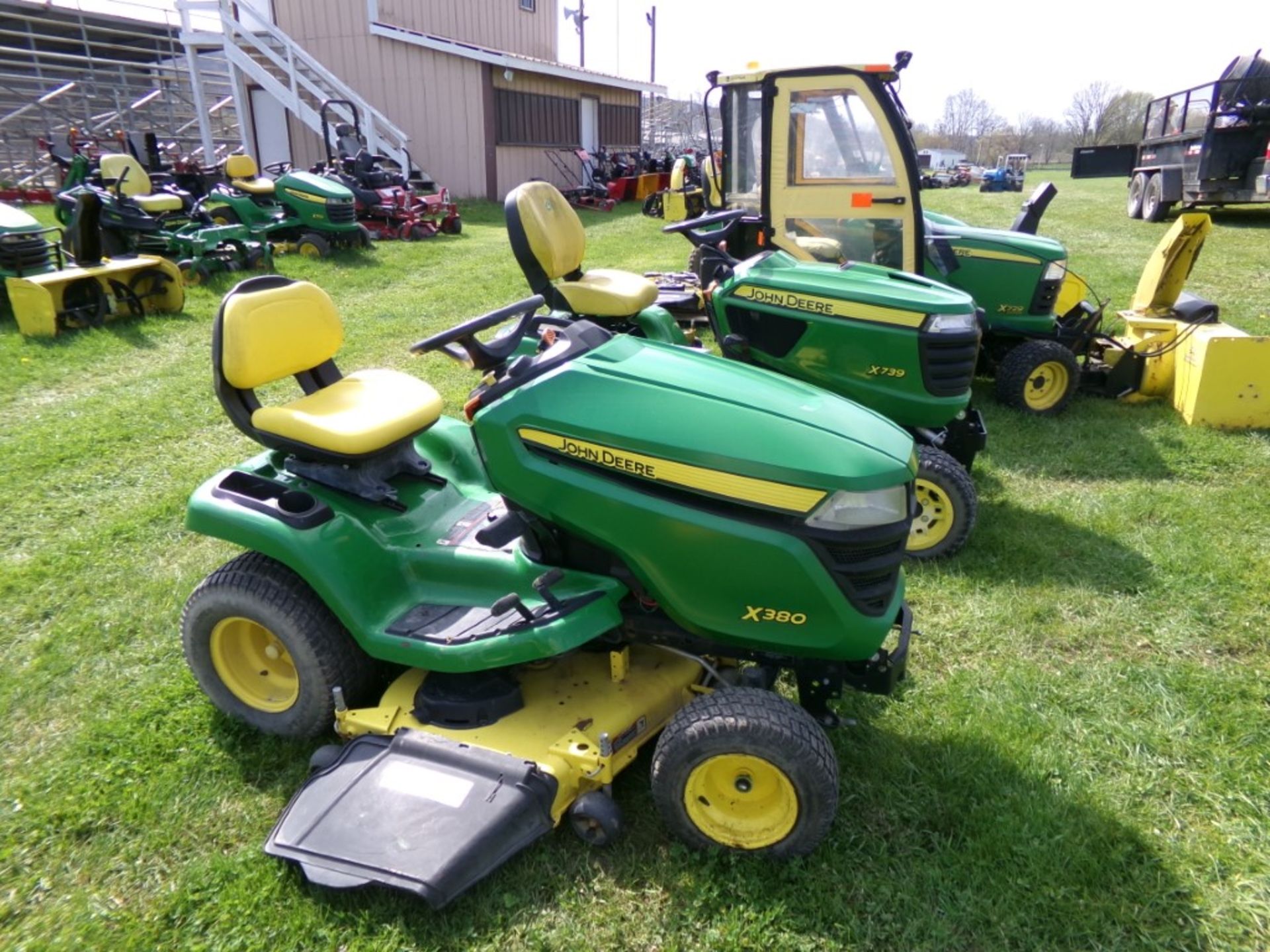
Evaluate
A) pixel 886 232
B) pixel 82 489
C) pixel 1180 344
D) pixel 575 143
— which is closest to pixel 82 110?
pixel 575 143

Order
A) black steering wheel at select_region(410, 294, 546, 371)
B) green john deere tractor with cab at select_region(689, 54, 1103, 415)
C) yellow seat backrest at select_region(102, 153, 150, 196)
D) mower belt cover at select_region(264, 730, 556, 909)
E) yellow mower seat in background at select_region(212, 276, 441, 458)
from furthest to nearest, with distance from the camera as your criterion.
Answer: yellow seat backrest at select_region(102, 153, 150, 196) < green john deere tractor with cab at select_region(689, 54, 1103, 415) < yellow mower seat in background at select_region(212, 276, 441, 458) < black steering wheel at select_region(410, 294, 546, 371) < mower belt cover at select_region(264, 730, 556, 909)

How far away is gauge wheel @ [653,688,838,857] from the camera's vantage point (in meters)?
2.08

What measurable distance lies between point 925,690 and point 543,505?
57.7 inches

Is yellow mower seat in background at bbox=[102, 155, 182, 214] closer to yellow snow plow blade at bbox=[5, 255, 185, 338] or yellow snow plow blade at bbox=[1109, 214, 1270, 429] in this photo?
yellow snow plow blade at bbox=[5, 255, 185, 338]

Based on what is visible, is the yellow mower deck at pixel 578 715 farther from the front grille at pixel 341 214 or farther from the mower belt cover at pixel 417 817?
the front grille at pixel 341 214

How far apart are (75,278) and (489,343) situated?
6.32m

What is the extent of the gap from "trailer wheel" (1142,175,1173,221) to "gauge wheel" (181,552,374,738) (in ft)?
51.6

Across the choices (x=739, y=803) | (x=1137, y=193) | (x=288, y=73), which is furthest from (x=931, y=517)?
(x=288, y=73)

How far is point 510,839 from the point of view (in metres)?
2.09

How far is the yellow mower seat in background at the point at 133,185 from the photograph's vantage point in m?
9.80

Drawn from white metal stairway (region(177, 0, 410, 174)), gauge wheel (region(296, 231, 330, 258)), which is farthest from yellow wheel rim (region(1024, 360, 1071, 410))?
white metal stairway (region(177, 0, 410, 174))

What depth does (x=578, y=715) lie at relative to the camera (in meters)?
2.37

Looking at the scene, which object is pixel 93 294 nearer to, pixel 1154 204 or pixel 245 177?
pixel 245 177

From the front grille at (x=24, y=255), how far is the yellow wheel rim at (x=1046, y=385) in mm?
7941
